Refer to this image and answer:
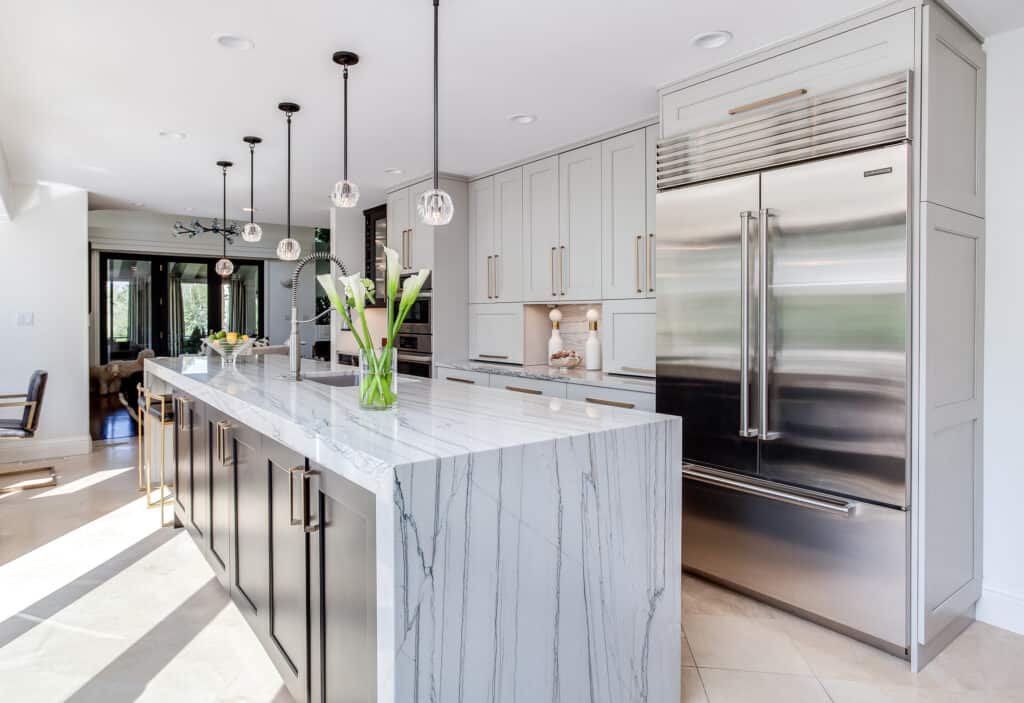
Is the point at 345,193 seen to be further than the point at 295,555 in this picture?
Yes

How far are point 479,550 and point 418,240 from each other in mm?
4160

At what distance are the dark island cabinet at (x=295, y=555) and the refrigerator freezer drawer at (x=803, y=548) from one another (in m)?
1.85

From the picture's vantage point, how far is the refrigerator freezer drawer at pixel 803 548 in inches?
91.2

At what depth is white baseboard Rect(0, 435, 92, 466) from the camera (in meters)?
5.51

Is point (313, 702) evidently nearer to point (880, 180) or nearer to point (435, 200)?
point (435, 200)

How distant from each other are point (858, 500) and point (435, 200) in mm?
1967

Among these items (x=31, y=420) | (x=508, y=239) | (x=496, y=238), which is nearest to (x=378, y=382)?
(x=508, y=239)

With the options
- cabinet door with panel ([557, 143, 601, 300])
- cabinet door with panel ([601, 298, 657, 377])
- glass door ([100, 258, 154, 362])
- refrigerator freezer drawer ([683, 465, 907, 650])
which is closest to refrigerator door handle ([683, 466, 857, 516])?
refrigerator freezer drawer ([683, 465, 907, 650])

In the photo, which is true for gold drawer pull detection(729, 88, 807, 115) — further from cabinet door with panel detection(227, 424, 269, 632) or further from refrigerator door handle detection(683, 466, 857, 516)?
cabinet door with panel detection(227, 424, 269, 632)

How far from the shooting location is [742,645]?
2.44 meters

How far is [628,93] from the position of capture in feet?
10.7

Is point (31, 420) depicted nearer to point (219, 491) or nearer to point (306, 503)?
point (219, 491)

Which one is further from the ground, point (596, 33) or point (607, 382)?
point (596, 33)

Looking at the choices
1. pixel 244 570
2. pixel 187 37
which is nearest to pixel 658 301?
pixel 244 570
